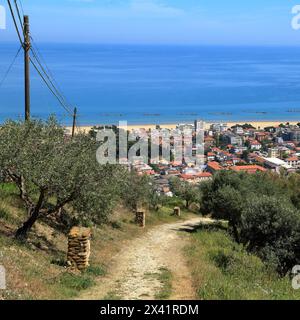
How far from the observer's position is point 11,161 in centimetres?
1459

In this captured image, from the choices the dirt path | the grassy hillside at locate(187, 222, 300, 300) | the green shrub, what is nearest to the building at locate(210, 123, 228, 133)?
the dirt path

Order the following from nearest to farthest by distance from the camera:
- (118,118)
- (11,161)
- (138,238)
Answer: (11,161)
(138,238)
(118,118)

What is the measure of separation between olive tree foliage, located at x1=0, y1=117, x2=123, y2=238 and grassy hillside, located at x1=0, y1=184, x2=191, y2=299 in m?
1.16

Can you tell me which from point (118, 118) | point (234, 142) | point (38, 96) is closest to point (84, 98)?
point (38, 96)

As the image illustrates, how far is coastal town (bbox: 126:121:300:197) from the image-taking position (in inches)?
3194

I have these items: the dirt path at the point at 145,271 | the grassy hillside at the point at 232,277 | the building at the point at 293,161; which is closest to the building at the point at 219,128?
the building at the point at 293,161

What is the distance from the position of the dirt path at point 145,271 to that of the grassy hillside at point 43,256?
0.45 meters

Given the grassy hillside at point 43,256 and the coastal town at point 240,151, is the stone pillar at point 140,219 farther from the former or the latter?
the coastal town at point 240,151

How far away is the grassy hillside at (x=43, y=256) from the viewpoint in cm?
1134

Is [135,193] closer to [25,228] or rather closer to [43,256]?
[25,228]

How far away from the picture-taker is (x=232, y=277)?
47.6 ft

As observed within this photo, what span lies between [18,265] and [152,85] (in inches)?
7286
